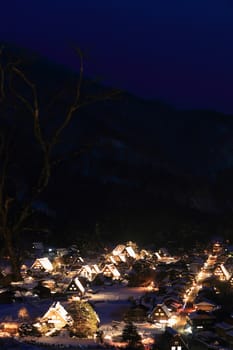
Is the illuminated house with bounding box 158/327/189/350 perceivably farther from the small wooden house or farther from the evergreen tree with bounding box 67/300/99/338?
A: the small wooden house

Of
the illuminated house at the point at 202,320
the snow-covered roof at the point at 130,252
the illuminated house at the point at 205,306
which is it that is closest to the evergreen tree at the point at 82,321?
the illuminated house at the point at 202,320

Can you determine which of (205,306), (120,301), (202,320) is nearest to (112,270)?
(120,301)

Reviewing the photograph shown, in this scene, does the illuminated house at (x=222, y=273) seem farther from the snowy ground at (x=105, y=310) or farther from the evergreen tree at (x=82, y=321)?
the evergreen tree at (x=82, y=321)

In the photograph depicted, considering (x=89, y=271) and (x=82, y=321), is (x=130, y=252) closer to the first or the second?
(x=89, y=271)

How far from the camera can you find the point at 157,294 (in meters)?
12.4

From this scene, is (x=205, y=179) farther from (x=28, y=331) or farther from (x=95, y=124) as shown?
(x=28, y=331)

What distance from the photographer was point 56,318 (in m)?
7.45

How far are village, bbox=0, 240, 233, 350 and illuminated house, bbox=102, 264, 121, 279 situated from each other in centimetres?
3

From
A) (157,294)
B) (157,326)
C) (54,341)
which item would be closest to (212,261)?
(157,294)

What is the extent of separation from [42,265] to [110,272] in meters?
1.91

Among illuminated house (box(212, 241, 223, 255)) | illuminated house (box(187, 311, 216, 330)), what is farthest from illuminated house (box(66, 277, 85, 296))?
illuminated house (box(212, 241, 223, 255))

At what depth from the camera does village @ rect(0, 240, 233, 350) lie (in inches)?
256

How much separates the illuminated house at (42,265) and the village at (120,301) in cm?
3

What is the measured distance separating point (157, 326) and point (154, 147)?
3506 cm
